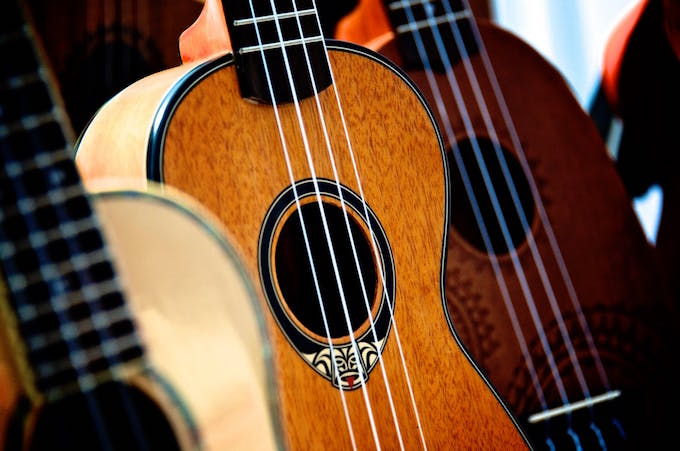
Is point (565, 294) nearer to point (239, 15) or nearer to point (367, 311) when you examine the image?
point (367, 311)

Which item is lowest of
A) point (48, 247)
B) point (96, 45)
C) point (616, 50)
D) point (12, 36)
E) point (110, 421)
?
point (110, 421)

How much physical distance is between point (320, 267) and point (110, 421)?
29 cm

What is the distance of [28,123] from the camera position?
396 mm

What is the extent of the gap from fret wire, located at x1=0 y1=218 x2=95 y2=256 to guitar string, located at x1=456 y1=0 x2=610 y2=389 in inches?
25.7

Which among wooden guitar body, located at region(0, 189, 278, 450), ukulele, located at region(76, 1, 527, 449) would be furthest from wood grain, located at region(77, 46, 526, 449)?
wooden guitar body, located at region(0, 189, 278, 450)

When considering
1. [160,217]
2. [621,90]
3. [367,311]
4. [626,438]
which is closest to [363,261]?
[367,311]

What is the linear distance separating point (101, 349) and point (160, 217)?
0.26 ft

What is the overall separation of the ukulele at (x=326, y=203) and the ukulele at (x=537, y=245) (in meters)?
0.16

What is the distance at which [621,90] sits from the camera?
1009 mm

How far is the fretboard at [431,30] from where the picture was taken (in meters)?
0.87

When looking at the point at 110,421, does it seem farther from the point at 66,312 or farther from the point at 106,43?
the point at 106,43

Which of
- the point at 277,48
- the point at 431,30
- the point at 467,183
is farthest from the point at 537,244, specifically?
the point at 277,48

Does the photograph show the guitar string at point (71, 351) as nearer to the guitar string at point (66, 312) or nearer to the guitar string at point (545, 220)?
the guitar string at point (66, 312)

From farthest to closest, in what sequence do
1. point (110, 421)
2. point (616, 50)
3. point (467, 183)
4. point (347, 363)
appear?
point (616, 50) < point (467, 183) < point (347, 363) < point (110, 421)
